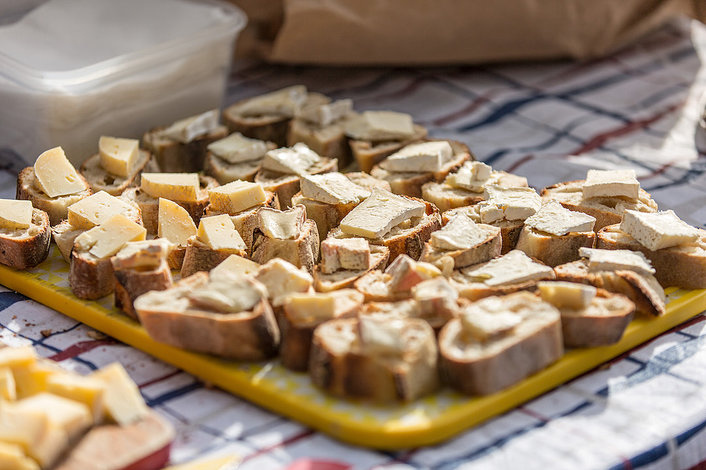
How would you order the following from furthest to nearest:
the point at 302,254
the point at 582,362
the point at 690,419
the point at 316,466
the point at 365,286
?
the point at 302,254 < the point at 365,286 < the point at 582,362 < the point at 690,419 < the point at 316,466

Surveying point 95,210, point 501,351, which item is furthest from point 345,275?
point 95,210

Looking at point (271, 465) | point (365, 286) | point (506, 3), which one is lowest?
point (271, 465)

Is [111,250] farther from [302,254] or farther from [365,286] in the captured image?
[365,286]

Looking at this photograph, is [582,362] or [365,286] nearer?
[582,362]

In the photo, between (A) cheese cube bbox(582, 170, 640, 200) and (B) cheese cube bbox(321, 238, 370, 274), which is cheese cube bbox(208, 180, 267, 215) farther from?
(A) cheese cube bbox(582, 170, 640, 200)

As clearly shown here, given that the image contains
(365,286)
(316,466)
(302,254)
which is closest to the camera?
(316,466)

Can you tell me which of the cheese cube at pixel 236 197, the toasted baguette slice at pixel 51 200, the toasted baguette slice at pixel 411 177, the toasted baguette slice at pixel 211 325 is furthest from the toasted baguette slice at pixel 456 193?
the toasted baguette slice at pixel 51 200

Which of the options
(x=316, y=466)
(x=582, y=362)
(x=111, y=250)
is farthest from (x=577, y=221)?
(x=111, y=250)

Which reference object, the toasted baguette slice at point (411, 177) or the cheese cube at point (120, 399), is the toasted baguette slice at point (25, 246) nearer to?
the cheese cube at point (120, 399)
